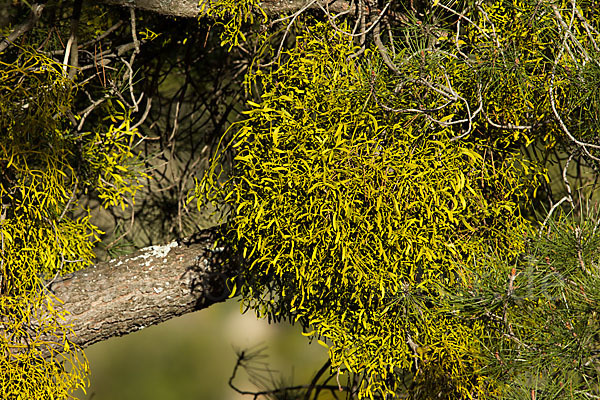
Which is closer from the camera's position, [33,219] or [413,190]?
[413,190]

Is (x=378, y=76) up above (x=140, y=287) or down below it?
above

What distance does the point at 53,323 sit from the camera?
701 mm

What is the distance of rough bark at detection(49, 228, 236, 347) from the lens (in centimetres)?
74

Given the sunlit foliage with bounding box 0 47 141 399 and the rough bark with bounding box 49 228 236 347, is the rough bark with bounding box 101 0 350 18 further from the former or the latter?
the rough bark with bounding box 49 228 236 347

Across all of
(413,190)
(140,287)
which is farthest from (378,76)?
(140,287)

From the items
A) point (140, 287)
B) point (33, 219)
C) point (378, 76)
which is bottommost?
point (140, 287)

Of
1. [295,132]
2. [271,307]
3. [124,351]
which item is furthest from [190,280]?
[124,351]

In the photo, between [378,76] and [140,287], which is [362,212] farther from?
[140,287]

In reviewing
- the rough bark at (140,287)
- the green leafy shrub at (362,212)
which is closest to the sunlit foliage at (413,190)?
the green leafy shrub at (362,212)

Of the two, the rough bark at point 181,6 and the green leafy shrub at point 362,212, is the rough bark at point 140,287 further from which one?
the rough bark at point 181,6

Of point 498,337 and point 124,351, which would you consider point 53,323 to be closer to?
point 498,337

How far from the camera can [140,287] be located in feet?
2.45

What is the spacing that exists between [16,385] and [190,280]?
22cm

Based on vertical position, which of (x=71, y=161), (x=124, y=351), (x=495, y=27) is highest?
(x=495, y=27)
